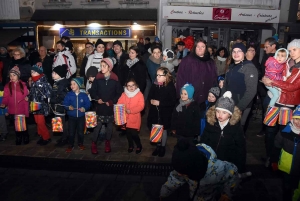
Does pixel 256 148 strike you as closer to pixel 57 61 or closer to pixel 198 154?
pixel 198 154

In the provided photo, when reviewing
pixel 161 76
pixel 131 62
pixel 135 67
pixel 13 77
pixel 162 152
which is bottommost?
pixel 162 152

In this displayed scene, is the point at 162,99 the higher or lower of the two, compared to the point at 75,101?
higher

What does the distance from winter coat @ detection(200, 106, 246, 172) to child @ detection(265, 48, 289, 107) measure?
4.82 feet

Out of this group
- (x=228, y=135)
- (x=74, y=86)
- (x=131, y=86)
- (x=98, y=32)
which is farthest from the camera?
(x=98, y=32)

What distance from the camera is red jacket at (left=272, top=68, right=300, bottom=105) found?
4.30 m

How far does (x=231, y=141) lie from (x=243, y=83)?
1.42 metres

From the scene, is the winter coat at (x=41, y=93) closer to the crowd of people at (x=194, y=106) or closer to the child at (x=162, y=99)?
the crowd of people at (x=194, y=106)

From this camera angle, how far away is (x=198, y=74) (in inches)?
206

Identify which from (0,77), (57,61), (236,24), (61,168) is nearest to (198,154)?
(61,168)

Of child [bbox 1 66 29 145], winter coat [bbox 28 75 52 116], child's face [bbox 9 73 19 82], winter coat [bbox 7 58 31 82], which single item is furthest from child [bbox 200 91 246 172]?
winter coat [bbox 7 58 31 82]

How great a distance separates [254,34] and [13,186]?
15.7 m

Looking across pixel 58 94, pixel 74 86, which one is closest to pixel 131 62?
pixel 74 86

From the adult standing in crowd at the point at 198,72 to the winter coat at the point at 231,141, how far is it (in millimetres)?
1570

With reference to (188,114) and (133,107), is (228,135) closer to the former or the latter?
(188,114)
